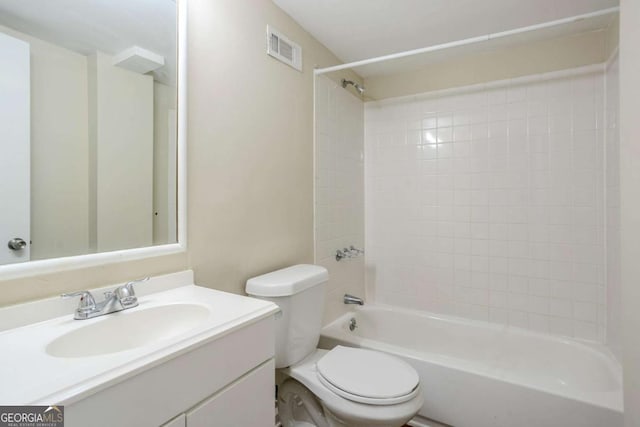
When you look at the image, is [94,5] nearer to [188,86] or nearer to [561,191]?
[188,86]

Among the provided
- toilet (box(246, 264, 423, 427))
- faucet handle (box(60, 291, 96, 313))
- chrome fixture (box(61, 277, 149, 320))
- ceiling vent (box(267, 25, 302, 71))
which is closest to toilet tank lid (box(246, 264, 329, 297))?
toilet (box(246, 264, 423, 427))

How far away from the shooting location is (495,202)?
2.21 meters

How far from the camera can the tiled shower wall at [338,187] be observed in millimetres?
2123

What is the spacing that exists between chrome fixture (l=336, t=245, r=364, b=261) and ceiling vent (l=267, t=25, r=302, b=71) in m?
1.25

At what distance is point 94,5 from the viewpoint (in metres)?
1.06

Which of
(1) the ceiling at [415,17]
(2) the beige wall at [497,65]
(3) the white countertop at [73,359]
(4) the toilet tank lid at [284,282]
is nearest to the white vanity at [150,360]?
(3) the white countertop at [73,359]

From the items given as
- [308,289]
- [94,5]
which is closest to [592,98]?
[308,289]

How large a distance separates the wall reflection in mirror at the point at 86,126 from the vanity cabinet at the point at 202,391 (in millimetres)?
532

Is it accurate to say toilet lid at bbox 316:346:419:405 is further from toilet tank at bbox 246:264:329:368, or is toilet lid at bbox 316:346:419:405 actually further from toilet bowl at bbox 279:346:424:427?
toilet tank at bbox 246:264:329:368

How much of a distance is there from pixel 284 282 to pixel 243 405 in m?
0.58

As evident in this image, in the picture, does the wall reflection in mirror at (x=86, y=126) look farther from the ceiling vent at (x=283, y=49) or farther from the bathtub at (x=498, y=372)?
the bathtub at (x=498, y=372)

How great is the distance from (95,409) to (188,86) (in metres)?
1.12

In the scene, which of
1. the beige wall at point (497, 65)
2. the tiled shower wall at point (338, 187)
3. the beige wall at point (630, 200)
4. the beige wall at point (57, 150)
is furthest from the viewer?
the tiled shower wall at point (338, 187)

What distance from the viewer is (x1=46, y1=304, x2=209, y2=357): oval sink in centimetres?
85
